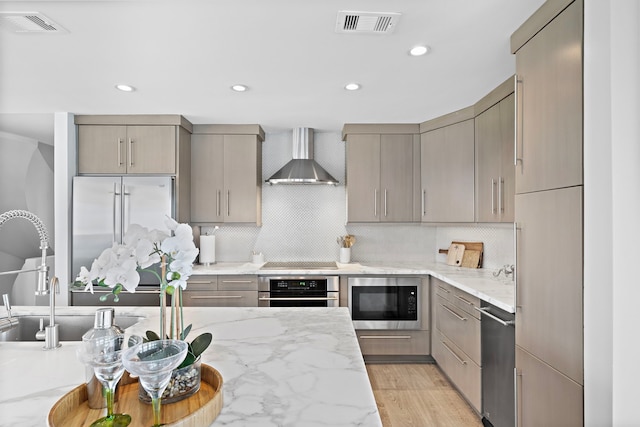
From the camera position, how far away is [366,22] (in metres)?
1.79

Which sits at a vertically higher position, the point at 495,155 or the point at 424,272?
the point at 495,155

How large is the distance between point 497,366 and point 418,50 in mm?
1933

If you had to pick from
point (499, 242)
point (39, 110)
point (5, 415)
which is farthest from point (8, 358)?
point (499, 242)

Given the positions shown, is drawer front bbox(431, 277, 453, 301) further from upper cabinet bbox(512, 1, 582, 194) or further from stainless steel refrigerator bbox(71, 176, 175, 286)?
stainless steel refrigerator bbox(71, 176, 175, 286)

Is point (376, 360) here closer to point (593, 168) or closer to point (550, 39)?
point (593, 168)

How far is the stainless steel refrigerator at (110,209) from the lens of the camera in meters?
3.27

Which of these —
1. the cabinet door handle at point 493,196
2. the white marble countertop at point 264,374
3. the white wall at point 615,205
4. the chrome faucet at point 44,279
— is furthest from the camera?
the cabinet door handle at point 493,196

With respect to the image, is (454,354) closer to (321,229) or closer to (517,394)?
(517,394)

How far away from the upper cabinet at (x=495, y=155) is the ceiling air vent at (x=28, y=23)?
278 centimetres

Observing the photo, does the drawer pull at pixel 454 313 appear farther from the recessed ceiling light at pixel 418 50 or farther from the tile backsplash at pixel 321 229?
the recessed ceiling light at pixel 418 50

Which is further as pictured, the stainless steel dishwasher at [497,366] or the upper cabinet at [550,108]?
the stainless steel dishwasher at [497,366]

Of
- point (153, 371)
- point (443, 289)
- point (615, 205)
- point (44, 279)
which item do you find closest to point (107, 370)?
point (153, 371)

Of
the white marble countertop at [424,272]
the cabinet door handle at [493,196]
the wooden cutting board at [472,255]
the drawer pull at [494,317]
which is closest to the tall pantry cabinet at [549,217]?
the drawer pull at [494,317]

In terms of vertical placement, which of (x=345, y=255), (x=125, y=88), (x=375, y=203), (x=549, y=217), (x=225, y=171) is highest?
(x=125, y=88)
